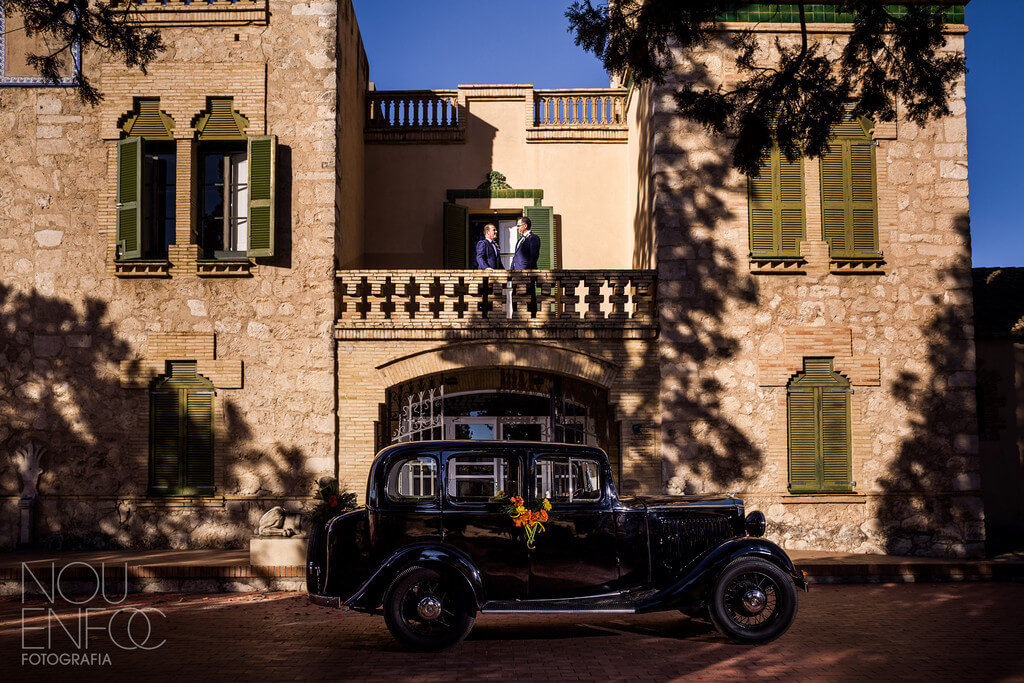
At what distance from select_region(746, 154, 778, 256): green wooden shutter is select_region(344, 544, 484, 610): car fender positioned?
23.7 ft

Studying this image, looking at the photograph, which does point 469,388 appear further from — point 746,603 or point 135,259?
point 746,603

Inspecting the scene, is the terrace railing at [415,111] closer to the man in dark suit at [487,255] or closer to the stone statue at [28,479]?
the man in dark suit at [487,255]

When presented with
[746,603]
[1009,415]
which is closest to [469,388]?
[746,603]

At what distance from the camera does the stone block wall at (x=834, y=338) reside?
11.7 metres

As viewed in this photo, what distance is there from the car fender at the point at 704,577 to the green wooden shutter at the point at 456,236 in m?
8.58

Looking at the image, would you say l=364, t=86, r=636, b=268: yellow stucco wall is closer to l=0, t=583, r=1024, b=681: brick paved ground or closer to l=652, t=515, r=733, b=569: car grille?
l=0, t=583, r=1024, b=681: brick paved ground

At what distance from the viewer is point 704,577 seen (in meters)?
7.01

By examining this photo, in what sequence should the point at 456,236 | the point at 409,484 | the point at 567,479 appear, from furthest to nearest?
the point at 456,236 → the point at 567,479 → the point at 409,484

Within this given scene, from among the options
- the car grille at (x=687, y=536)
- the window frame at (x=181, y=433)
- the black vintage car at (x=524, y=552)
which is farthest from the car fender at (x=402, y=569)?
the window frame at (x=181, y=433)

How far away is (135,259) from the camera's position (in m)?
11.9

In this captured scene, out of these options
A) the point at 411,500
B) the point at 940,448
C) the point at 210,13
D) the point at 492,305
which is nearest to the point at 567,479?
the point at 411,500

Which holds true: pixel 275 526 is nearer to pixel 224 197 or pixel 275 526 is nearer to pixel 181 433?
pixel 181 433

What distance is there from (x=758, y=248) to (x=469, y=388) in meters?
5.18

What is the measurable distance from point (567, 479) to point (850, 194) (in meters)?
7.52
